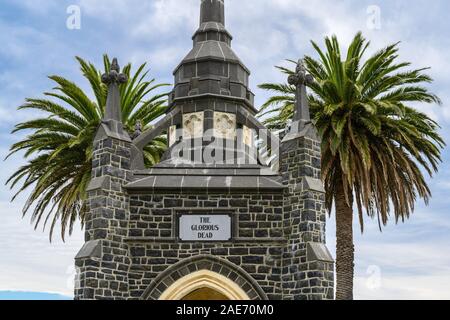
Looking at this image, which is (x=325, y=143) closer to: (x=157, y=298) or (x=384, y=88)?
(x=384, y=88)

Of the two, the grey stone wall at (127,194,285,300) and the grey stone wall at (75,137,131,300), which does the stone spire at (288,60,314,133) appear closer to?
the grey stone wall at (127,194,285,300)

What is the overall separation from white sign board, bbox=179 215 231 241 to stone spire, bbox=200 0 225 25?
739 centimetres

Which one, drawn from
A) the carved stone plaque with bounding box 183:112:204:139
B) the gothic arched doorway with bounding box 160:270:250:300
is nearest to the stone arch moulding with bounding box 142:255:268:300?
the gothic arched doorway with bounding box 160:270:250:300

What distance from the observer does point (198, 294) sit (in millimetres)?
22188

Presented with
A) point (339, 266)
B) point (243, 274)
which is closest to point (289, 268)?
point (243, 274)

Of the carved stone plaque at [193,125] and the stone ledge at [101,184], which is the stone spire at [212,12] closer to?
the carved stone plaque at [193,125]

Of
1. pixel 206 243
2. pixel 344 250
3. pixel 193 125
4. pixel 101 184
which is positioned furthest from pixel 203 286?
pixel 344 250

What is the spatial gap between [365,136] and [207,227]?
1120cm

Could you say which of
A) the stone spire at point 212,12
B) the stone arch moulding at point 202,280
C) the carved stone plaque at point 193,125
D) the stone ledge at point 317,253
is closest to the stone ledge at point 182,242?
the stone arch moulding at point 202,280

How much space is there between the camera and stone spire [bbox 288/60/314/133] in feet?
70.7

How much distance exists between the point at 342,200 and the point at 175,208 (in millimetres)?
11189

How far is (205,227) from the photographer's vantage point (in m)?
20.9

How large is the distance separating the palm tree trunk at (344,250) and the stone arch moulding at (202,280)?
31.9 feet

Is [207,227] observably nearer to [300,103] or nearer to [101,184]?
[101,184]
